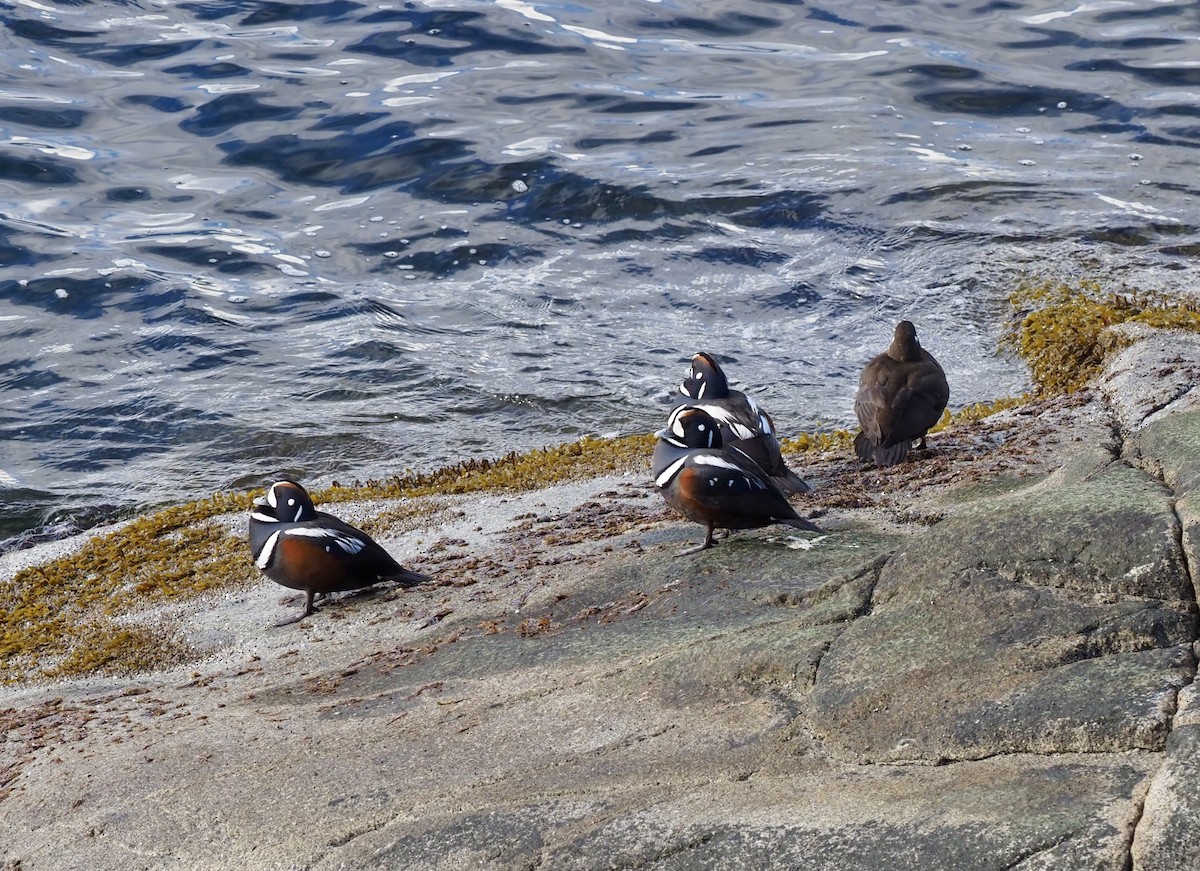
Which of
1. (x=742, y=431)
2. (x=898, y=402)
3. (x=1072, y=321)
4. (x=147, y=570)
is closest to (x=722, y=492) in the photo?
(x=742, y=431)

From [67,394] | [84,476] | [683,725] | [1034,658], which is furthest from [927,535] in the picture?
[67,394]

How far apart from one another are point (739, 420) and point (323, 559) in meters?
2.61

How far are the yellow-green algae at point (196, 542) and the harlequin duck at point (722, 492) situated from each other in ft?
A: 7.96

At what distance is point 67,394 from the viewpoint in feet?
45.1

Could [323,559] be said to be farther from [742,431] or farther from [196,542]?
[742,431]

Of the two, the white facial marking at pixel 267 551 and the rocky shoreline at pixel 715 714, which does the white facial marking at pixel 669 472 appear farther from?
the white facial marking at pixel 267 551

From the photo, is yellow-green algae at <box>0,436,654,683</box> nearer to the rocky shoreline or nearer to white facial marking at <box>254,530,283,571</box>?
the rocky shoreline

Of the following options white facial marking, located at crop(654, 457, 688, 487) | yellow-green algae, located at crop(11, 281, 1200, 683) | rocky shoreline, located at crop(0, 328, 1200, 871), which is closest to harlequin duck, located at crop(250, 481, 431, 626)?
rocky shoreline, located at crop(0, 328, 1200, 871)

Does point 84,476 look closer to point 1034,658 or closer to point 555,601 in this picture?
point 555,601

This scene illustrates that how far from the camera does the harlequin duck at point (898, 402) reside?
8.16m

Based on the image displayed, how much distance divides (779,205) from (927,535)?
12.3 meters

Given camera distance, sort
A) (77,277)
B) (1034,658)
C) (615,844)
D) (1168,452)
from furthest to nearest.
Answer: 1. (77,277)
2. (1168,452)
3. (1034,658)
4. (615,844)

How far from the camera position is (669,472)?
6.72m

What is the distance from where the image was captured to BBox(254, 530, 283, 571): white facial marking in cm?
715
